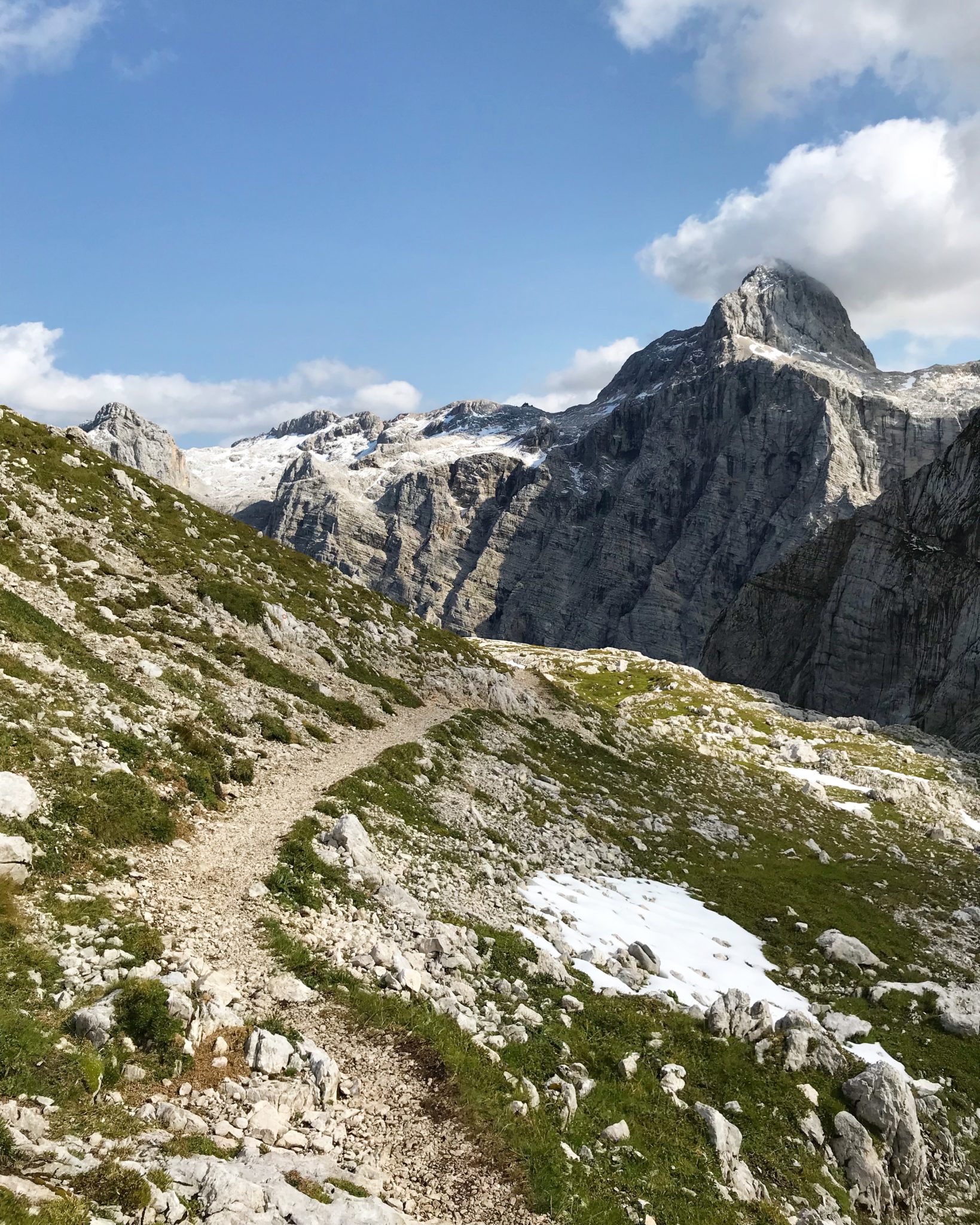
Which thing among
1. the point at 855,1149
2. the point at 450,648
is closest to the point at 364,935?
the point at 855,1149

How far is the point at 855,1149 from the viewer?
704 inches

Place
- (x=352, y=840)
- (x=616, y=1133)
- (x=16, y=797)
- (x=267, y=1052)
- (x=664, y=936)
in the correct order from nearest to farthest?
(x=267, y=1052), (x=616, y=1133), (x=16, y=797), (x=352, y=840), (x=664, y=936)

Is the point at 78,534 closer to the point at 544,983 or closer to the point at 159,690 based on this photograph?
the point at 159,690

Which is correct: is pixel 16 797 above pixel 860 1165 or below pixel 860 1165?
above

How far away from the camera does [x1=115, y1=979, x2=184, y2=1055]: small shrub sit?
11.4m

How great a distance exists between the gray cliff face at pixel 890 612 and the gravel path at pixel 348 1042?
141741 millimetres

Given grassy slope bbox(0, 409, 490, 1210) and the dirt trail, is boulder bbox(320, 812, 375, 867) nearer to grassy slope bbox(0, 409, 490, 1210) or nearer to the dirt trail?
the dirt trail

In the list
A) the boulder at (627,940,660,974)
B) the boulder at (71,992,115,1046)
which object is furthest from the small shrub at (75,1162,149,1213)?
the boulder at (627,940,660,974)

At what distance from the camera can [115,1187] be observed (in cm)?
834

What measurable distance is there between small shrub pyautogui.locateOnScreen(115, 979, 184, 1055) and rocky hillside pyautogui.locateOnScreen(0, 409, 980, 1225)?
6cm

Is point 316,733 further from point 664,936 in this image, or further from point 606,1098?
point 606,1098

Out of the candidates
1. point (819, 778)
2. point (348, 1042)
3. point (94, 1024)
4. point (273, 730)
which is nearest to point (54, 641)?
point (273, 730)

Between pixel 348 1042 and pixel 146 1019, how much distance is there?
3.71 metres

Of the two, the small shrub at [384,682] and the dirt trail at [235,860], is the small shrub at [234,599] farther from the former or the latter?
the dirt trail at [235,860]
